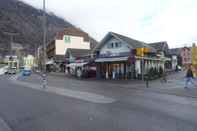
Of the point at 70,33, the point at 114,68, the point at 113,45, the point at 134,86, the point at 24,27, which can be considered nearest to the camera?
the point at 134,86

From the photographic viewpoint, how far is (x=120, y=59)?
31.0m

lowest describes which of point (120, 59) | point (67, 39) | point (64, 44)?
point (120, 59)

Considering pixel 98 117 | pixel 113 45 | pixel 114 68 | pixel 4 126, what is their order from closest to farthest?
pixel 4 126, pixel 98 117, pixel 113 45, pixel 114 68

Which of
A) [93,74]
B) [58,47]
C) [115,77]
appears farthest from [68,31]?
[115,77]

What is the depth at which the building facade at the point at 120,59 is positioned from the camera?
104 ft

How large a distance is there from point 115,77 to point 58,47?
38.9 m

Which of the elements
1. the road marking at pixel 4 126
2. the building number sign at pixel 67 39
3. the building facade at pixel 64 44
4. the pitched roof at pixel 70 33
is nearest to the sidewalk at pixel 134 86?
the road marking at pixel 4 126

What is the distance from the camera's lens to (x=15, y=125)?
7930 millimetres

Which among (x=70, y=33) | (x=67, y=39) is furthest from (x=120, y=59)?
(x=70, y=33)

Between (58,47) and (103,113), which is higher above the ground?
(58,47)

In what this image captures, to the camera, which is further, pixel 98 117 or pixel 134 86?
pixel 134 86

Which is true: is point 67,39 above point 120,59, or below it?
above

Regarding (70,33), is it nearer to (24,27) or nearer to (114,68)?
(24,27)

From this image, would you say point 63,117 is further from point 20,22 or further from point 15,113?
Answer: point 20,22
